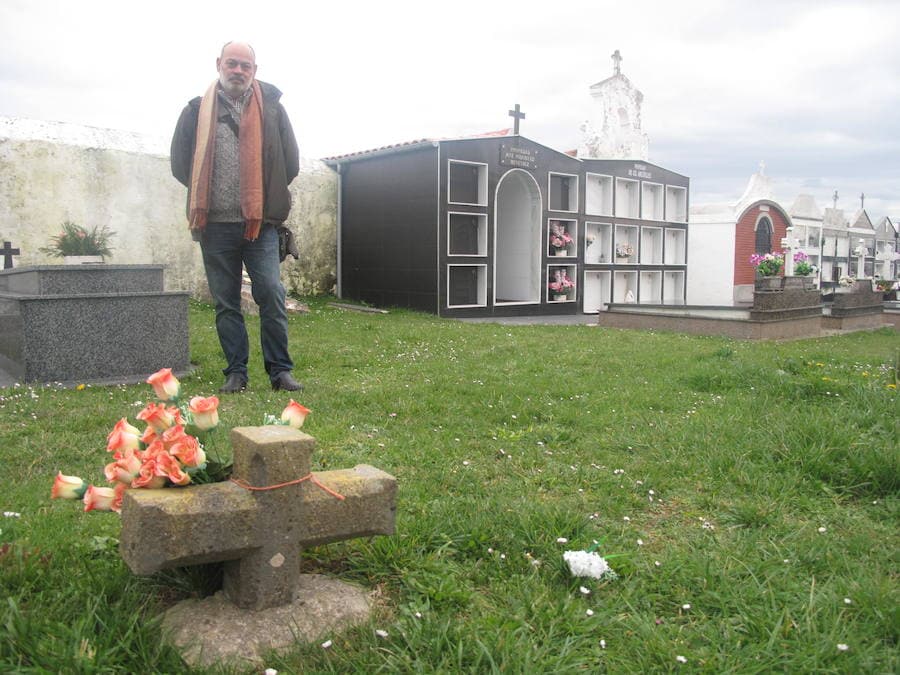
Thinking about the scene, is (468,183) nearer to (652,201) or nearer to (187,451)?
(652,201)

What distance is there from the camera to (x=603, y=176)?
1797 centimetres

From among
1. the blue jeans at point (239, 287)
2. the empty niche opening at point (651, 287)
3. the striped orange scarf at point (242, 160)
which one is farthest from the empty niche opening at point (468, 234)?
the striped orange scarf at point (242, 160)

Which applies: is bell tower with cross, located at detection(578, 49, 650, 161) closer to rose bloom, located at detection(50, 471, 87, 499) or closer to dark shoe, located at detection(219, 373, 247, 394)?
dark shoe, located at detection(219, 373, 247, 394)

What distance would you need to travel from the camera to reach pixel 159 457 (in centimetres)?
183

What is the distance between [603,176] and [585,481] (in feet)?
51.4

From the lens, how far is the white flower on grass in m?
2.19

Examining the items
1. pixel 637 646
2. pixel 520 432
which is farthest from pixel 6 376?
pixel 637 646

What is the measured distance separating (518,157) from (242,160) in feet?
37.9

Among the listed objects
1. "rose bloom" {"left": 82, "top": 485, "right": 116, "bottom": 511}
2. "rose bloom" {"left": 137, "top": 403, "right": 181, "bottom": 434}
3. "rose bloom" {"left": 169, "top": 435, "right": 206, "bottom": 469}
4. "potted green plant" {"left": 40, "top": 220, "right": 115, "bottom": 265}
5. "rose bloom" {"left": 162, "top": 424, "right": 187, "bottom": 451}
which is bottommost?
"rose bloom" {"left": 82, "top": 485, "right": 116, "bottom": 511}

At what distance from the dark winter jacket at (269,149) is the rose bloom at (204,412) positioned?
3.04m

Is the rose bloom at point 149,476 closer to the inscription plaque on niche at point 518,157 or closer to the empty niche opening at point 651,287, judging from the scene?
A: the inscription plaque on niche at point 518,157

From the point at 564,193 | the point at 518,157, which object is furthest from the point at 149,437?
the point at 564,193

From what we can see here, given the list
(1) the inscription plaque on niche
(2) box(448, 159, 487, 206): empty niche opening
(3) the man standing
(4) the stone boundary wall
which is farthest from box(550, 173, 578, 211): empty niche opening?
(3) the man standing

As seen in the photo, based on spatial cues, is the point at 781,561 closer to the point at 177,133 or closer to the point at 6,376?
the point at 177,133
